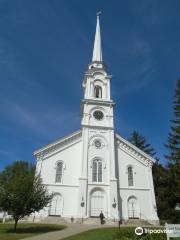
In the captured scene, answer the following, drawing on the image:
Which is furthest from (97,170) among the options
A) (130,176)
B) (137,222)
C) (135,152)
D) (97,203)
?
(137,222)

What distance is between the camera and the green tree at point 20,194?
19312 millimetres

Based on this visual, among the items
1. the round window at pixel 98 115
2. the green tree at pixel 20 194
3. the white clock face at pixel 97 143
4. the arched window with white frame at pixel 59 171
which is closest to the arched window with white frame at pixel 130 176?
the white clock face at pixel 97 143

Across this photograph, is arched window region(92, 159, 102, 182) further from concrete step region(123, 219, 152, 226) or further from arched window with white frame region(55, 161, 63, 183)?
concrete step region(123, 219, 152, 226)

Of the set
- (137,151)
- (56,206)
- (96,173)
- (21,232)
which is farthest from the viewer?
(137,151)

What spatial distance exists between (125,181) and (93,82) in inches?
636

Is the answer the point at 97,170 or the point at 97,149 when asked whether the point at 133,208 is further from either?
the point at 97,149

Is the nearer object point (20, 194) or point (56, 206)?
point (20, 194)

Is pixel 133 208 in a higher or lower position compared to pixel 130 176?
lower

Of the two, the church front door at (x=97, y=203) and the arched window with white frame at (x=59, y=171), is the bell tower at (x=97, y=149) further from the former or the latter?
the arched window with white frame at (x=59, y=171)

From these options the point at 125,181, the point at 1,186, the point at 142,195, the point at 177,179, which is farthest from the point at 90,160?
the point at 1,186

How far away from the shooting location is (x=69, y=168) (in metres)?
30.5

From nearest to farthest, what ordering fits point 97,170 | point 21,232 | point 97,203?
1. point 21,232
2. point 97,203
3. point 97,170

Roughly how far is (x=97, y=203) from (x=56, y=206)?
4928 mm

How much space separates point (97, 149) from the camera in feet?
106
